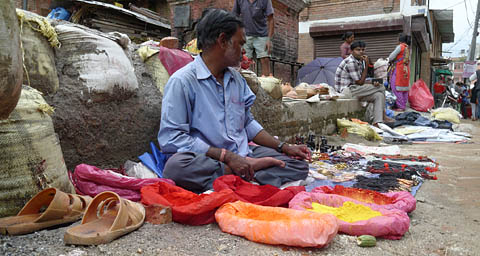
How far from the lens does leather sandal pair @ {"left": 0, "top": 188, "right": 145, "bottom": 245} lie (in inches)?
56.3

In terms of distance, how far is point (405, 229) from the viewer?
5.45ft

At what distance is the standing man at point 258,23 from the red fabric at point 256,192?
4.09 metres

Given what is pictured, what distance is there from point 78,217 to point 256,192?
91 cm

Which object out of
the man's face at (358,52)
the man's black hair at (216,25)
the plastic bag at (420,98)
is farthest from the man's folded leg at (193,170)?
the plastic bag at (420,98)

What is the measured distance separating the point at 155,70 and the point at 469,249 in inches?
97.2

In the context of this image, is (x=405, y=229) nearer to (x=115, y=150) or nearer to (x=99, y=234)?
(x=99, y=234)

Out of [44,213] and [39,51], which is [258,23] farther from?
[44,213]

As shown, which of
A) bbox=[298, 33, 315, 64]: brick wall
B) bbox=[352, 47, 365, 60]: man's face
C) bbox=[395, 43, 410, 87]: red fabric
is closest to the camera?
bbox=[352, 47, 365, 60]: man's face

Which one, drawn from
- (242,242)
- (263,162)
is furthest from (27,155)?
(263,162)

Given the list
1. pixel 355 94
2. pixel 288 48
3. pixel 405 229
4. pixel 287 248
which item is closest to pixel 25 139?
pixel 287 248

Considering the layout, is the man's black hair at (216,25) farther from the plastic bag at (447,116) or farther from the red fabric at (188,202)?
the plastic bag at (447,116)

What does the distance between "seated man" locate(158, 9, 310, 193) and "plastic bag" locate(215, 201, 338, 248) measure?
53 cm

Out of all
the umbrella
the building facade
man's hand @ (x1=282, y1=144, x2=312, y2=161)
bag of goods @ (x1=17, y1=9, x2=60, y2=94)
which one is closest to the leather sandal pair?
bag of goods @ (x1=17, y1=9, x2=60, y2=94)

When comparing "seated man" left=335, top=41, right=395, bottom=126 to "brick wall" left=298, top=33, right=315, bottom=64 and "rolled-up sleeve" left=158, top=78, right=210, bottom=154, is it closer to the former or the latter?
"rolled-up sleeve" left=158, top=78, right=210, bottom=154
